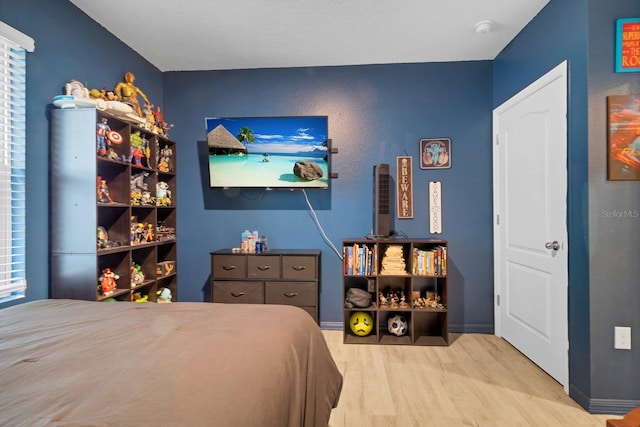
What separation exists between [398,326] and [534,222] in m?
1.46

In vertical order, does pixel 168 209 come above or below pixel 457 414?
above

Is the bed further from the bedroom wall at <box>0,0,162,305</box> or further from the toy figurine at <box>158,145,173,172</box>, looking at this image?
the toy figurine at <box>158,145,173,172</box>

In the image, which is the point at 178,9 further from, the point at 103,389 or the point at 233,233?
the point at 103,389

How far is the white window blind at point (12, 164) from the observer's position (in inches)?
74.7

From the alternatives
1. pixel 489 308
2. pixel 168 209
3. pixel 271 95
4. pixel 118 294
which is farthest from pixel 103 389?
pixel 489 308

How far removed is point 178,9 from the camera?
239 cm

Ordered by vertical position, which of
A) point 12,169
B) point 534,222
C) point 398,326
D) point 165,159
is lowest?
point 398,326

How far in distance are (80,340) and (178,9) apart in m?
2.36

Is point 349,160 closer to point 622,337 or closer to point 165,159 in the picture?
point 165,159

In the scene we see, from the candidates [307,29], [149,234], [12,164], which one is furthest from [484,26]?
[12,164]

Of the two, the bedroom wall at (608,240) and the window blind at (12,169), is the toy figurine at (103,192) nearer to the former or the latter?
the window blind at (12,169)

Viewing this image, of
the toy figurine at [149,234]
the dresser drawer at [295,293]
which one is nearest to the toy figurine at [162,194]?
the toy figurine at [149,234]

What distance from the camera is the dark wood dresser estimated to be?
2994mm

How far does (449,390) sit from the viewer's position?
2137 millimetres
